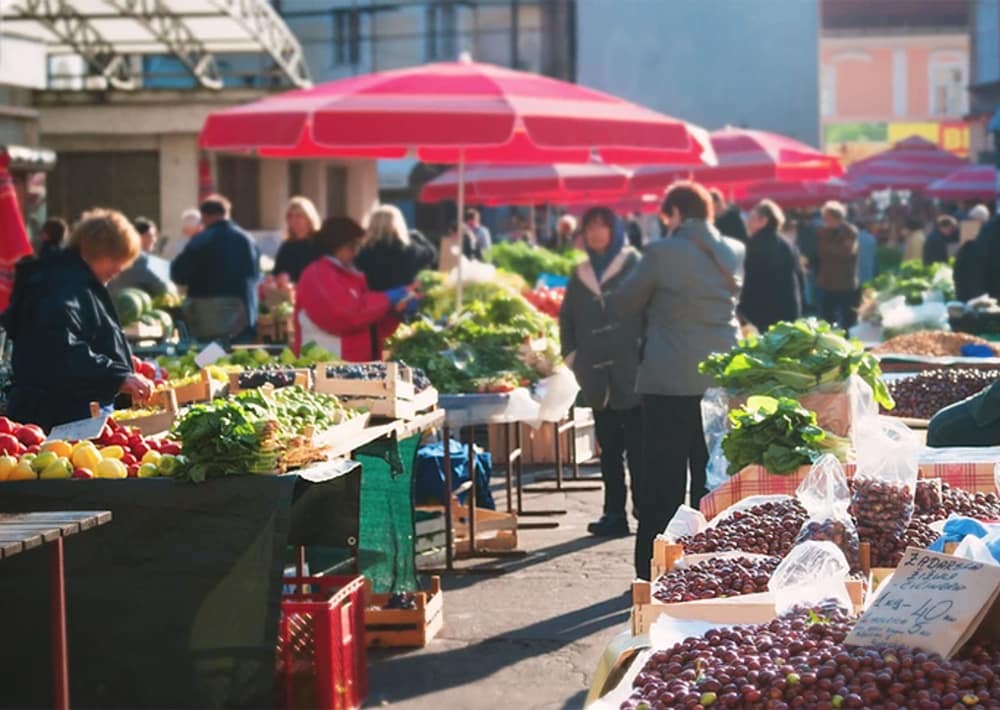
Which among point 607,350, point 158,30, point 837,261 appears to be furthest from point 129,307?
point 158,30

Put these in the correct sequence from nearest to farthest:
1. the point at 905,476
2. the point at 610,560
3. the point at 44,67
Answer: the point at 905,476 → the point at 610,560 → the point at 44,67

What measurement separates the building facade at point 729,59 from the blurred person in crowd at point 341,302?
38.5m

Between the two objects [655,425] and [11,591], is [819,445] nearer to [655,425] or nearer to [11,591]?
[655,425]

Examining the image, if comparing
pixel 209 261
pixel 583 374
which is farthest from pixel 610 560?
pixel 209 261

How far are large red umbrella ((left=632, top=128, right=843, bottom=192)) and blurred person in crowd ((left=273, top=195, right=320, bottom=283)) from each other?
6346 millimetres

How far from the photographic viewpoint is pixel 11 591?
6.77 meters

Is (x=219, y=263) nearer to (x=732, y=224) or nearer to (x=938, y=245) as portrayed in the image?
(x=732, y=224)

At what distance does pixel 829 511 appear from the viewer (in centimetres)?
540

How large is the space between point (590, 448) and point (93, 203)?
13846 mm

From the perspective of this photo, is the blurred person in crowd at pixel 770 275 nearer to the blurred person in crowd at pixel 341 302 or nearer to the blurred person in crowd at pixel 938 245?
the blurred person in crowd at pixel 341 302

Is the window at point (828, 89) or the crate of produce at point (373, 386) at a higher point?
the window at point (828, 89)

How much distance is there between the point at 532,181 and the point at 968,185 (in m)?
12.7

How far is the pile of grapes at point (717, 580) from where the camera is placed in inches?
196

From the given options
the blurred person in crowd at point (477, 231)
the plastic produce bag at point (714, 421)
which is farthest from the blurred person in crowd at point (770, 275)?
the blurred person in crowd at point (477, 231)
